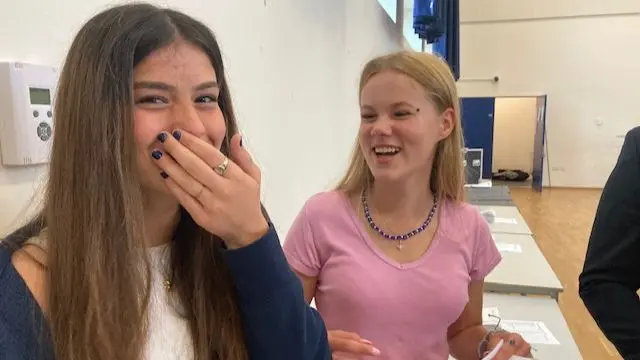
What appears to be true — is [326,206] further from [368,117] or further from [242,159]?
[242,159]

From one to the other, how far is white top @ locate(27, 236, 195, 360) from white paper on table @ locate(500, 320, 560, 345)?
4.36 ft

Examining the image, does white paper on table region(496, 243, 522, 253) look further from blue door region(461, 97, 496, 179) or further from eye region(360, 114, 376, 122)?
blue door region(461, 97, 496, 179)

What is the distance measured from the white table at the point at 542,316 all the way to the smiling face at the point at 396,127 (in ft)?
2.69

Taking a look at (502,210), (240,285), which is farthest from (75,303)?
(502,210)

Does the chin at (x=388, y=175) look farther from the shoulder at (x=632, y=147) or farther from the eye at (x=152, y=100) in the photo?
the eye at (x=152, y=100)

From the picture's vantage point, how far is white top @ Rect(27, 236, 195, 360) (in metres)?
0.72

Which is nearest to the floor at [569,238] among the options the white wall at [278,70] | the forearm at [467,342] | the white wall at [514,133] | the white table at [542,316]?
the white wall at [514,133]

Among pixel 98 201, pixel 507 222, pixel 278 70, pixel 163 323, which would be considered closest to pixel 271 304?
pixel 163 323

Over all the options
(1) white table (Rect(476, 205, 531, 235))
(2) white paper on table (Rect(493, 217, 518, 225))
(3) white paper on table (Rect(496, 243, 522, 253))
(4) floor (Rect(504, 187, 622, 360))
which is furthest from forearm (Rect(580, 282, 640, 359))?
(4) floor (Rect(504, 187, 622, 360))

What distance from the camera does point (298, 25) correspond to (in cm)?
203

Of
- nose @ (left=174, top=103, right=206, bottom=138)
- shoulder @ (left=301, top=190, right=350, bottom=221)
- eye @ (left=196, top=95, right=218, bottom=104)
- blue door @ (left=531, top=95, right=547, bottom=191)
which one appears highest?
eye @ (left=196, top=95, right=218, bottom=104)

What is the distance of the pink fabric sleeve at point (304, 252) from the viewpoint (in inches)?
46.5

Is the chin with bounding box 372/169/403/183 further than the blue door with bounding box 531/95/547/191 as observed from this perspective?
No

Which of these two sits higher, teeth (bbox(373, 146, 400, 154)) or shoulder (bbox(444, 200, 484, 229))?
teeth (bbox(373, 146, 400, 154))
